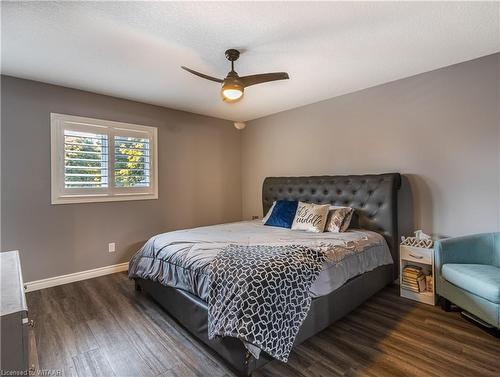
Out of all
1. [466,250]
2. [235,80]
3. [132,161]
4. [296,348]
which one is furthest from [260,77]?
[466,250]

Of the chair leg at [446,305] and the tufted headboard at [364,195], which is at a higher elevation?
the tufted headboard at [364,195]

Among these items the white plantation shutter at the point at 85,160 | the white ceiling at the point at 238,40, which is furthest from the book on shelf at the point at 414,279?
the white plantation shutter at the point at 85,160

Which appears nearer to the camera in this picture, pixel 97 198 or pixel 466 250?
pixel 466 250

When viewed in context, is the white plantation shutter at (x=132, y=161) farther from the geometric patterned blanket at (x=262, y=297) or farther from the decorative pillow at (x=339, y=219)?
the decorative pillow at (x=339, y=219)

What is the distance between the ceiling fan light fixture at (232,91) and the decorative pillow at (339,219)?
5.95ft

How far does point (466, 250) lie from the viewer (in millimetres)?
2471

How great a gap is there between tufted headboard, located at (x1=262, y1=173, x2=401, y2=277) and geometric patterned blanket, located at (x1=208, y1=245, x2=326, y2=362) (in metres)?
1.55

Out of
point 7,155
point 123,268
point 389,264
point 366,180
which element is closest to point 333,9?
point 366,180

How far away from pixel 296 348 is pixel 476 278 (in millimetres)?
1605

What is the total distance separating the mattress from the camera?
2.04 meters

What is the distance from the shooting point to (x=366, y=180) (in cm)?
323

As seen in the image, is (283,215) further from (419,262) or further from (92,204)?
(92,204)

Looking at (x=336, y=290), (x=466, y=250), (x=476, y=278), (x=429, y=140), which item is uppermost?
(x=429, y=140)

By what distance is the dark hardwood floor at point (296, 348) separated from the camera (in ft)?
5.64
